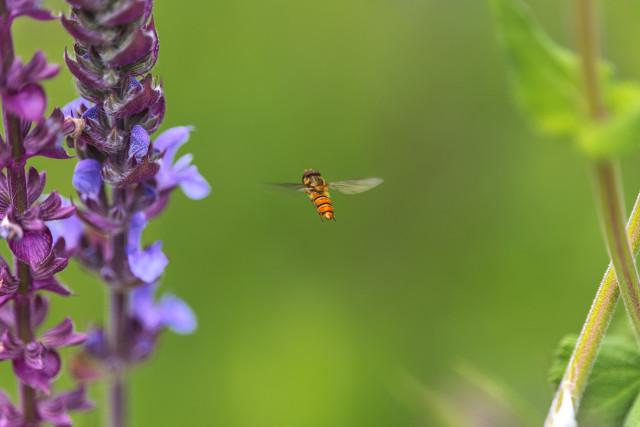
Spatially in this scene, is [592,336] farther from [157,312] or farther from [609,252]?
[157,312]

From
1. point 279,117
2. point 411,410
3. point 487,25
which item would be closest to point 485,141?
point 487,25

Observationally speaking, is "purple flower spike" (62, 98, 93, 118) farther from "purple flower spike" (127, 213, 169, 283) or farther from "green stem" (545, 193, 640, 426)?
"green stem" (545, 193, 640, 426)

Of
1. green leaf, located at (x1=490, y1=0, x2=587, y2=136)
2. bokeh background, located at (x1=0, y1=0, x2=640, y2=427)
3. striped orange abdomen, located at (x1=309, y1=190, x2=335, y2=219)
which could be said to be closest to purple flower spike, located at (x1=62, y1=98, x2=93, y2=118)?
green leaf, located at (x1=490, y1=0, x2=587, y2=136)

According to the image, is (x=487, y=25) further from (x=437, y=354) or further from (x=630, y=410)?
(x=630, y=410)

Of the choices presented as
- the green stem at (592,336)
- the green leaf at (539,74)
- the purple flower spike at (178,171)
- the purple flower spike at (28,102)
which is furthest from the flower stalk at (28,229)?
the green stem at (592,336)

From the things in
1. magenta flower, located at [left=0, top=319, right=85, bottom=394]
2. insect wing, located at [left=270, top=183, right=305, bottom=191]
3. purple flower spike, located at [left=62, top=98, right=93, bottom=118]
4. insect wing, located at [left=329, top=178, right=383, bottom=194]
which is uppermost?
insect wing, located at [left=329, top=178, right=383, bottom=194]
